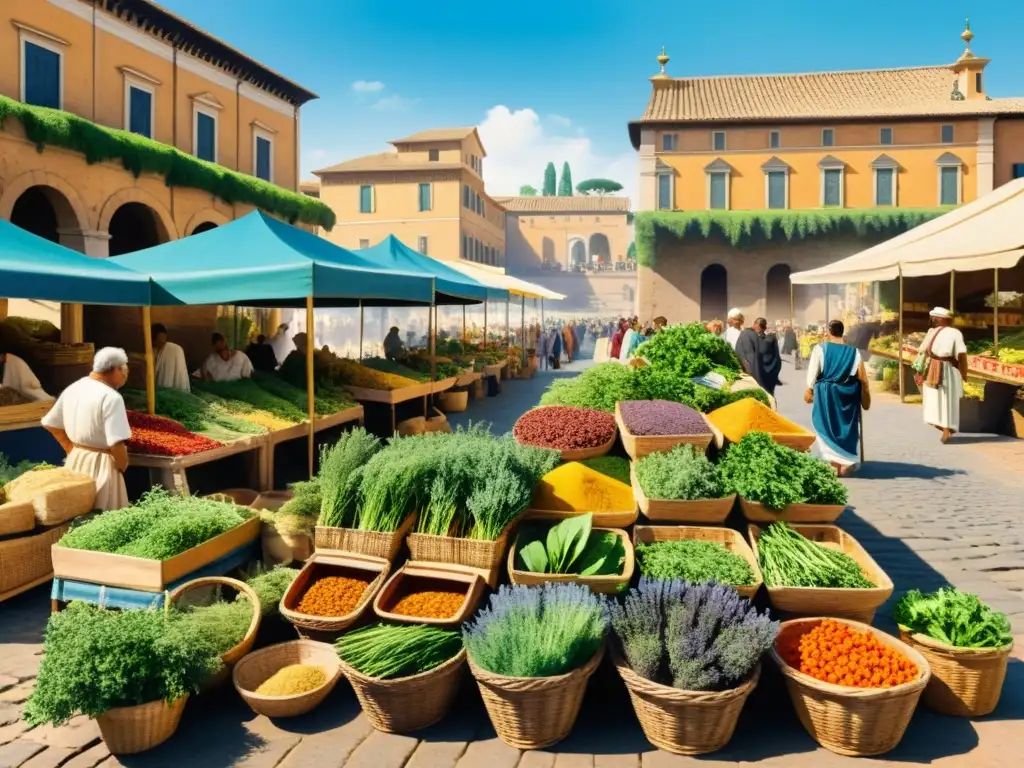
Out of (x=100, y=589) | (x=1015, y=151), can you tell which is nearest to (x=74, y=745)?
(x=100, y=589)

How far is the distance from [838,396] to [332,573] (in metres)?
5.77

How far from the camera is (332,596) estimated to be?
3.93 metres

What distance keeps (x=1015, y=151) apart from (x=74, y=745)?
1565 inches

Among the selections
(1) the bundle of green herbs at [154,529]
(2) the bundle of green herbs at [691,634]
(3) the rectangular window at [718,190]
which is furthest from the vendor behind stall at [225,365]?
(3) the rectangular window at [718,190]

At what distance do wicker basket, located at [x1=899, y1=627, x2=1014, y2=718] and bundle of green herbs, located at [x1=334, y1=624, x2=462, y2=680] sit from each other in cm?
215

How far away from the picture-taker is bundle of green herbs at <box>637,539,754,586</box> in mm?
3734

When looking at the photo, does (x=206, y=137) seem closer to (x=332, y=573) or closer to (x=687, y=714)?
(x=332, y=573)

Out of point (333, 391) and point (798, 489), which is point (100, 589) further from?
point (333, 391)

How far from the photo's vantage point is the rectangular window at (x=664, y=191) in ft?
114

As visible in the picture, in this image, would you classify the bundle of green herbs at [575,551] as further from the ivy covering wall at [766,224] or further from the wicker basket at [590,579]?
the ivy covering wall at [766,224]

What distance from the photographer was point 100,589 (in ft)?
13.5

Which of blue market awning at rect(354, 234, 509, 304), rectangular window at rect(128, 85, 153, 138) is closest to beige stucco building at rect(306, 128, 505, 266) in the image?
rectangular window at rect(128, 85, 153, 138)

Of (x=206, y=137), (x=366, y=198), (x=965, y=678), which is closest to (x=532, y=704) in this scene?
(x=965, y=678)

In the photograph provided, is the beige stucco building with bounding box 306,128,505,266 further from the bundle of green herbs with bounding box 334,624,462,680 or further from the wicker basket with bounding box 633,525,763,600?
the bundle of green herbs with bounding box 334,624,462,680
